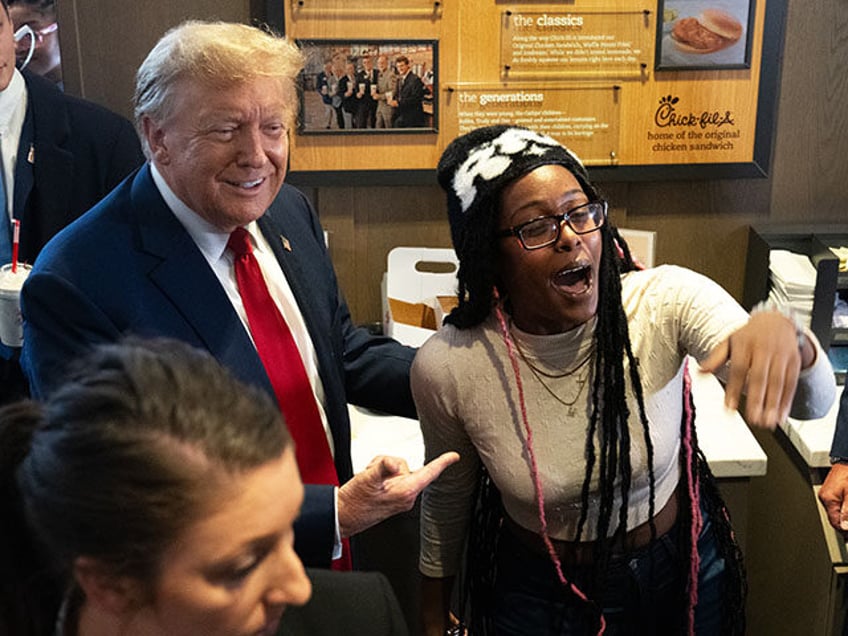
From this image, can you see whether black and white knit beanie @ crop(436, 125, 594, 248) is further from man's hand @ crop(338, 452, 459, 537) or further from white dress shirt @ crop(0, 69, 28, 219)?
white dress shirt @ crop(0, 69, 28, 219)

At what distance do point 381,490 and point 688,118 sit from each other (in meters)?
1.53

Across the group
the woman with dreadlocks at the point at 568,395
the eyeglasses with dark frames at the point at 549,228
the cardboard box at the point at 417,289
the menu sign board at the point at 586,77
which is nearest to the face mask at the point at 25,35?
the menu sign board at the point at 586,77

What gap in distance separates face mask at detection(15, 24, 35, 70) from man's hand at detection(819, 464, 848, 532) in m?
2.00

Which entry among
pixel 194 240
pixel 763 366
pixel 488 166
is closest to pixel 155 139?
pixel 194 240

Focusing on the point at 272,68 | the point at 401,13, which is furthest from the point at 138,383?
the point at 401,13

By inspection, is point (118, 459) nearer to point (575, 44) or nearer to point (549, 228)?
point (549, 228)

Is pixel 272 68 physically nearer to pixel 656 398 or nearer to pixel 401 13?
pixel 656 398

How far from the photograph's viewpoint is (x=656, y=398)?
1.61m

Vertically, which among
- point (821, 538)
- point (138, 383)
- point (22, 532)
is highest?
point (138, 383)

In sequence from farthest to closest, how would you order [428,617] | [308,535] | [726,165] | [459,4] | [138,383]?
[726,165] → [459,4] → [428,617] → [308,535] → [138,383]

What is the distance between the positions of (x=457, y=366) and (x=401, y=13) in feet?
3.85

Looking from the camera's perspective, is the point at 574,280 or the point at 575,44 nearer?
the point at 574,280

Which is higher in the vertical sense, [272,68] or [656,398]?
[272,68]

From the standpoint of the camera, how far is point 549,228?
1.52 metres
